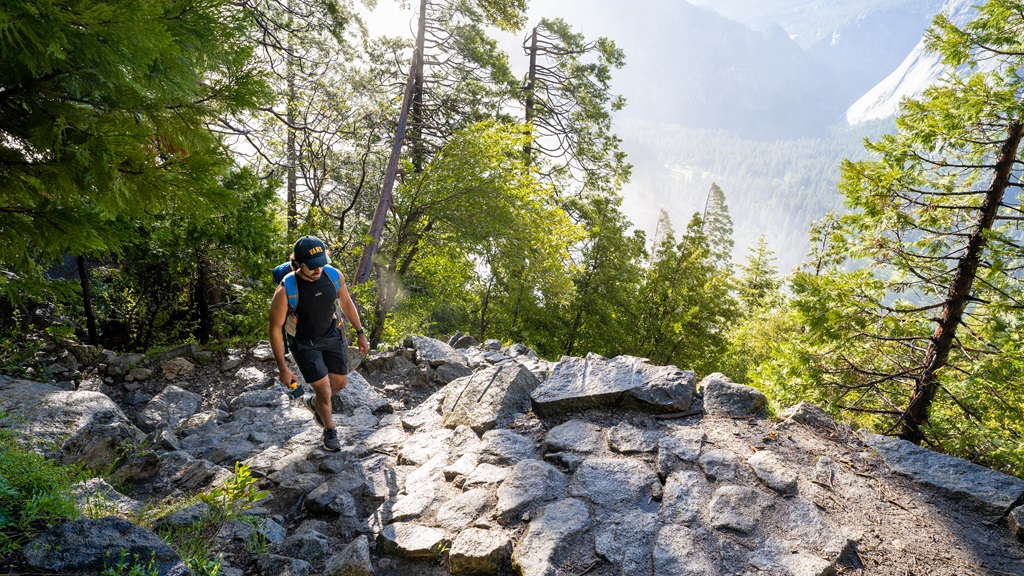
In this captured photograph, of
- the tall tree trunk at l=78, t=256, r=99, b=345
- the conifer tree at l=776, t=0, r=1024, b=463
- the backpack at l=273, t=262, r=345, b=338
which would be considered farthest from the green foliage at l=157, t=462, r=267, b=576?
the conifer tree at l=776, t=0, r=1024, b=463

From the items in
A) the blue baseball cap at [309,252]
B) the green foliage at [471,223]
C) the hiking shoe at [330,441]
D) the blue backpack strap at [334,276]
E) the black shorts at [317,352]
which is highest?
the green foliage at [471,223]

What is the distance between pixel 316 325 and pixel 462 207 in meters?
6.24

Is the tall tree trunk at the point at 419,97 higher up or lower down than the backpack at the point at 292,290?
higher up

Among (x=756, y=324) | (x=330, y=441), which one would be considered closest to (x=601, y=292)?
(x=330, y=441)

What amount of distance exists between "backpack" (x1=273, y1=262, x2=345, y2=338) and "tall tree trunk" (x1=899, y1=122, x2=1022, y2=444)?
24.6 ft

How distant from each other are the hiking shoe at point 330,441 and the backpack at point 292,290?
1.15m

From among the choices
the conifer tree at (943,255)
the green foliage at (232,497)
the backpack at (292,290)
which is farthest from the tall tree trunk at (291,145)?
the conifer tree at (943,255)

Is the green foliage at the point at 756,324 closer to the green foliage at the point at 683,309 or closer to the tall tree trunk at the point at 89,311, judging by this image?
the green foliage at the point at 683,309

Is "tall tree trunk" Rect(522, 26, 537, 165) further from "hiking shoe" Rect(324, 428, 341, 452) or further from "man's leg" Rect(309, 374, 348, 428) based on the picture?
"hiking shoe" Rect(324, 428, 341, 452)

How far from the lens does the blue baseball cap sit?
4672 mm

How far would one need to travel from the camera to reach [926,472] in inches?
161

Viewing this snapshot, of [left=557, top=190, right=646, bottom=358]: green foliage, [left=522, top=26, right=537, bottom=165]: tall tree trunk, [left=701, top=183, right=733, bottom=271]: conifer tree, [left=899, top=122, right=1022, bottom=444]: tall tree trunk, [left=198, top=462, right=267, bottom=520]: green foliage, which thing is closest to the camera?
[left=198, top=462, right=267, bottom=520]: green foliage

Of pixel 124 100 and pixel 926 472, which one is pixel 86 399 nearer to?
pixel 124 100

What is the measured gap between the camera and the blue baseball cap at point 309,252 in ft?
15.3
